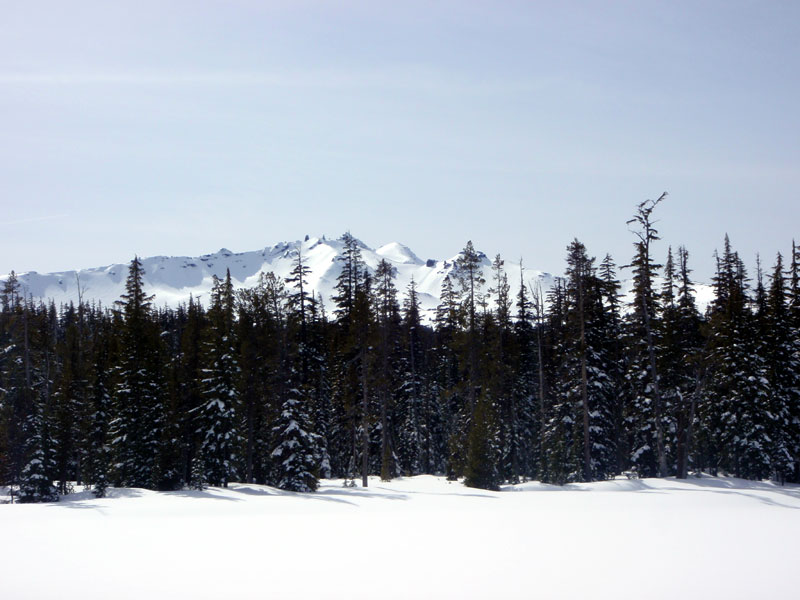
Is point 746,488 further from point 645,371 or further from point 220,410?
point 220,410

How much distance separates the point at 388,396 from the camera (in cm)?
4512

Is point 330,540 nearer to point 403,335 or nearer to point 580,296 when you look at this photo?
point 580,296

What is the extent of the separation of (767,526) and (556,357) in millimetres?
30795

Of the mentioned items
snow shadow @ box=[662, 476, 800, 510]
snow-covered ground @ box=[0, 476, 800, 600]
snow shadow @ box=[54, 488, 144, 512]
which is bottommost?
snow shadow @ box=[662, 476, 800, 510]

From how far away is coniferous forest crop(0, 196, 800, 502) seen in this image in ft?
114

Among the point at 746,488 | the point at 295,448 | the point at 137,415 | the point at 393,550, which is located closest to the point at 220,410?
the point at 295,448

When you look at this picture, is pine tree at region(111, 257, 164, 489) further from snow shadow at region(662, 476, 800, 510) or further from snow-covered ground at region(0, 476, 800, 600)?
snow shadow at region(662, 476, 800, 510)

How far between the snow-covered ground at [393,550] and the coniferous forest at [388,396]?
1114 cm

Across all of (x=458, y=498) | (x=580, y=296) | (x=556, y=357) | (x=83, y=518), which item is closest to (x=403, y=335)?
(x=556, y=357)

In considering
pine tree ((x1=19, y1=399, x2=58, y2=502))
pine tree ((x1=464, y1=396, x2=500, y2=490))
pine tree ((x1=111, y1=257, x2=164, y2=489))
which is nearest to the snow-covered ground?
pine tree ((x1=464, y1=396, x2=500, y2=490))

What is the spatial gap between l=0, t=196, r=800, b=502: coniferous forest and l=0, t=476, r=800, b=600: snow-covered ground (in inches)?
439

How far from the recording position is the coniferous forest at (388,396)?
1373 inches

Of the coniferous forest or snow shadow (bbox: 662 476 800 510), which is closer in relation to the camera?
snow shadow (bbox: 662 476 800 510)

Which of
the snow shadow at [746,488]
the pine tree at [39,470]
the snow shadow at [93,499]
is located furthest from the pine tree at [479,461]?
the pine tree at [39,470]
